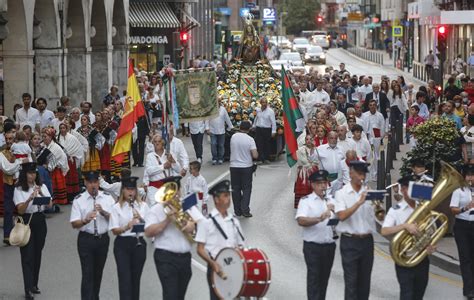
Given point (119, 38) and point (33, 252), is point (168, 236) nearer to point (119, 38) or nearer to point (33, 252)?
point (33, 252)

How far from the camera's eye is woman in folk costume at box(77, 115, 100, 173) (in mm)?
25984

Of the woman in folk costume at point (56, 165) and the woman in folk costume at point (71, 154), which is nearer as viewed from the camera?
the woman in folk costume at point (56, 165)

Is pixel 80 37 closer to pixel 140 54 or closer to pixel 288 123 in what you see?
pixel 288 123

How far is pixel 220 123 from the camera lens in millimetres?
31344

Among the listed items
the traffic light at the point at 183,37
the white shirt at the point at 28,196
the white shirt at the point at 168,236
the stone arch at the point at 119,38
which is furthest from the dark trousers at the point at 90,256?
the traffic light at the point at 183,37

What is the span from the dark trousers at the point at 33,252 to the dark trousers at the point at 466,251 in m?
5.34

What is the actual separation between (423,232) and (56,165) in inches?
451

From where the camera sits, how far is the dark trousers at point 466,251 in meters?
16.5

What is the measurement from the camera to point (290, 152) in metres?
23.4

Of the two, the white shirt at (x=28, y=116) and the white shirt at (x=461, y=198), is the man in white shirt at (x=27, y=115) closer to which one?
the white shirt at (x=28, y=116)

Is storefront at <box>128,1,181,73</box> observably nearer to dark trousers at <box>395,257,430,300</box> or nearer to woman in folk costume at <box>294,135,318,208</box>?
woman in folk costume at <box>294,135,318,208</box>

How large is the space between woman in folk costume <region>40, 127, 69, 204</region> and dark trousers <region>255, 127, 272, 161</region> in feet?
23.5

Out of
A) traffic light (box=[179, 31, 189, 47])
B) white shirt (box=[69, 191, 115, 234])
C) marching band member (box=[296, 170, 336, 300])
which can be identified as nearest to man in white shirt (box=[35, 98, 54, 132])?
white shirt (box=[69, 191, 115, 234])

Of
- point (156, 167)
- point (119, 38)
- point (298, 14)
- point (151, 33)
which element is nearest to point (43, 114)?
point (156, 167)
